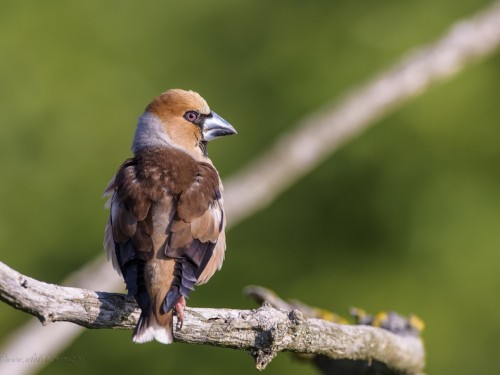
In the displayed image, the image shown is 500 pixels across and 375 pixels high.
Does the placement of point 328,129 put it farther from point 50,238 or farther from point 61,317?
point 61,317

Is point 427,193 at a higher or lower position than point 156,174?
higher

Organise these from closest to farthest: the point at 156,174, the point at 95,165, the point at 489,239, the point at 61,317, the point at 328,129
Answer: the point at 61,317 < the point at 156,174 < the point at 328,129 < the point at 489,239 < the point at 95,165

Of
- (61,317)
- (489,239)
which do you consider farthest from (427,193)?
(61,317)

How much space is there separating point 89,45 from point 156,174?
224 inches

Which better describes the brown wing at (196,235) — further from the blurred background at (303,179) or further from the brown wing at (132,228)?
the blurred background at (303,179)

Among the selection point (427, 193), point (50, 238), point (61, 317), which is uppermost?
point (427, 193)

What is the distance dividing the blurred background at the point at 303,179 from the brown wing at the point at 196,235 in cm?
421

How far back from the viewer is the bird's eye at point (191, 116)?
615 centimetres

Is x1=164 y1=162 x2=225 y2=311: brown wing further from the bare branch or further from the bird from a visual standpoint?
the bare branch

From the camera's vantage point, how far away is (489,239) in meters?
9.61

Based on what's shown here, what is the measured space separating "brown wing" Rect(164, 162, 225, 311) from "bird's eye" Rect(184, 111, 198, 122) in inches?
30.9

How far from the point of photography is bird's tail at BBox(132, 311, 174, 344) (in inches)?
178

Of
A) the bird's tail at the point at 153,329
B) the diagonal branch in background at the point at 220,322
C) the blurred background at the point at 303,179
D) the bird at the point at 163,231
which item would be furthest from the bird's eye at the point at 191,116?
the blurred background at the point at 303,179

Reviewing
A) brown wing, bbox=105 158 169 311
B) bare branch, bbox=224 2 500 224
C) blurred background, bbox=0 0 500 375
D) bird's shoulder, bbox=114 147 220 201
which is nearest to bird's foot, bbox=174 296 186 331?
brown wing, bbox=105 158 169 311
